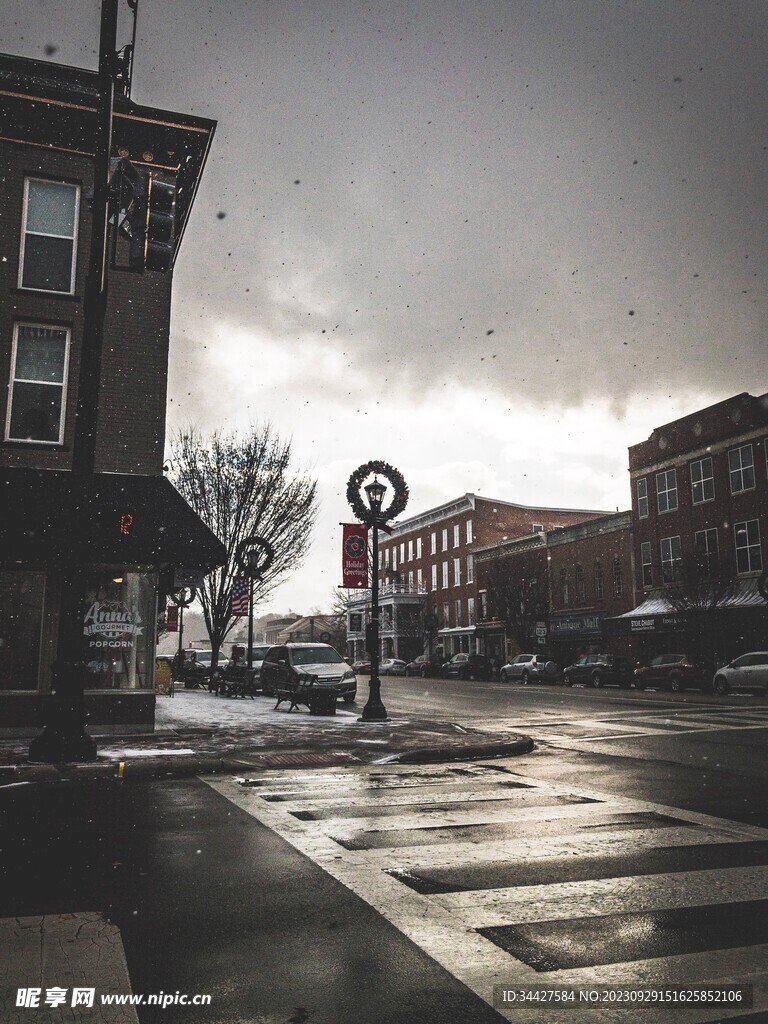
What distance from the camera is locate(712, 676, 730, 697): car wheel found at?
98.2ft

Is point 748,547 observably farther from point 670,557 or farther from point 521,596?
point 521,596

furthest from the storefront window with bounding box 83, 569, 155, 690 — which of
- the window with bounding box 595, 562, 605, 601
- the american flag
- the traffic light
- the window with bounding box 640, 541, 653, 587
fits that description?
the window with bounding box 595, 562, 605, 601

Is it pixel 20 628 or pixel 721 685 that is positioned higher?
pixel 20 628

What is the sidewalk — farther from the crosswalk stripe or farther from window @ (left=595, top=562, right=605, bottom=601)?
window @ (left=595, top=562, right=605, bottom=601)

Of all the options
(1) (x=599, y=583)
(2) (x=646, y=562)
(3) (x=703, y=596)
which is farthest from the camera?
(1) (x=599, y=583)

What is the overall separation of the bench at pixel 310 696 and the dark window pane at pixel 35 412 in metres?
8.06

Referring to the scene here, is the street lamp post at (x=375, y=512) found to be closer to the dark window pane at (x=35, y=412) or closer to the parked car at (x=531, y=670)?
the dark window pane at (x=35, y=412)

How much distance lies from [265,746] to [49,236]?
9.81 meters

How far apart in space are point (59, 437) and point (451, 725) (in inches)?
354

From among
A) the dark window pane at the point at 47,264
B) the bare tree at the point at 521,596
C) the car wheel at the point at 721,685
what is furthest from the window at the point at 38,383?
the bare tree at the point at 521,596

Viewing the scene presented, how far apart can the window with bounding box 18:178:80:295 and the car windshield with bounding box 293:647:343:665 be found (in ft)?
42.6

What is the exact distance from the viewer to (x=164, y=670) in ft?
88.3

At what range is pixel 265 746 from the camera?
41.3 ft

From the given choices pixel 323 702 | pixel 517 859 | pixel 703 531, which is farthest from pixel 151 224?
pixel 703 531
